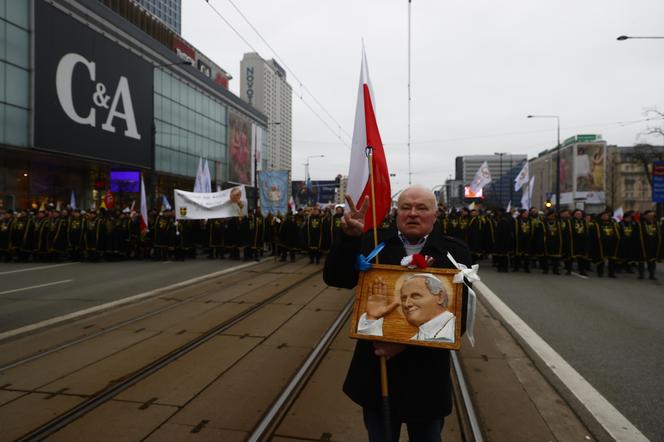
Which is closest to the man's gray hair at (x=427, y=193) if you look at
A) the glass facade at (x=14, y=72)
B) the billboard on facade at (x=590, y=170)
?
the glass facade at (x=14, y=72)

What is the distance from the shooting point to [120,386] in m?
4.61

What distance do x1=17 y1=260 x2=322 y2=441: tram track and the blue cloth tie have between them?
2.86 m

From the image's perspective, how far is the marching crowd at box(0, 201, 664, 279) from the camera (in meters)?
14.4

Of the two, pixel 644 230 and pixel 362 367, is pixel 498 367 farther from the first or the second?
pixel 644 230

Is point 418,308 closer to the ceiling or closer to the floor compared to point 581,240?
closer to the ceiling

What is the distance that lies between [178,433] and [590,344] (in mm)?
5238

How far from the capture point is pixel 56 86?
2745 centimetres

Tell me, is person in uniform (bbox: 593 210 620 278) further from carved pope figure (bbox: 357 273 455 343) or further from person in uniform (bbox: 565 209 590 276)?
carved pope figure (bbox: 357 273 455 343)

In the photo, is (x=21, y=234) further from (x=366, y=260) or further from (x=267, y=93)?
(x=267, y=93)

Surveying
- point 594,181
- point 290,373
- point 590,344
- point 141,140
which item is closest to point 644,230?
point 590,344

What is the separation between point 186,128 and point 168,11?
339 ft

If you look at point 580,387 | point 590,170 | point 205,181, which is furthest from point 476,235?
point 590,170

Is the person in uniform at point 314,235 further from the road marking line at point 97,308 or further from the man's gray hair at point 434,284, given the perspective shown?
the man's gray hair at point 434,284

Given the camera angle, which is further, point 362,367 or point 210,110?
point 210,110
